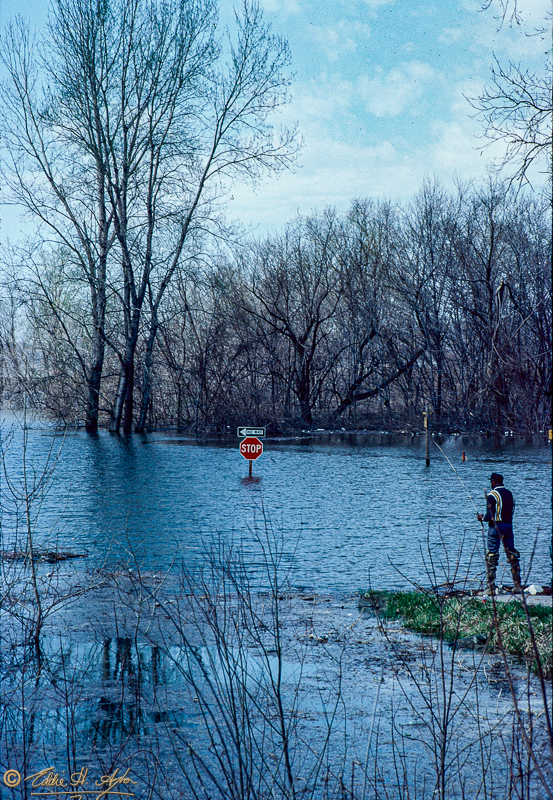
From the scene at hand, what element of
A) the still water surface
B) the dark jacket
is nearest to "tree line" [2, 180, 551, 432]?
the still water surface

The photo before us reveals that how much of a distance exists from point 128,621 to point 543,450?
30107 mm

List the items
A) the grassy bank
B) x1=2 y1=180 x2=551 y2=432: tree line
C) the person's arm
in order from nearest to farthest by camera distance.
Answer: the grassy bank
the person's arm
x1=2 y1=180 x2=551 y2=432: tree line

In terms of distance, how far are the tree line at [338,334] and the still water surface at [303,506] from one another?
10624mm

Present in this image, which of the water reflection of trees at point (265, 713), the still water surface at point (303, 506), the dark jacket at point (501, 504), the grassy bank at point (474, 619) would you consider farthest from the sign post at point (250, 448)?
the water reflection of trees at point (265, 713)

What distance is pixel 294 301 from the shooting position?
57.5m

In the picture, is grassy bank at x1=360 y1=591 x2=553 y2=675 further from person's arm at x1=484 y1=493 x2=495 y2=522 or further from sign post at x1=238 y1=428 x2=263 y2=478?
sign post at x1=238 y1=428 x2=263 y2=478

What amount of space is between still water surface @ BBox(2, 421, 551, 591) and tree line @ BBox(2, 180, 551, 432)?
34.9 feet

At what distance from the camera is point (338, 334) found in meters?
57.3

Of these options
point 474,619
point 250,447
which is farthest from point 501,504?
point 250,447

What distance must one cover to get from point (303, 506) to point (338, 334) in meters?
36.7

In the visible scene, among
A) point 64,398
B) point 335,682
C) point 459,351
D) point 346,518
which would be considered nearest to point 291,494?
point 346,518

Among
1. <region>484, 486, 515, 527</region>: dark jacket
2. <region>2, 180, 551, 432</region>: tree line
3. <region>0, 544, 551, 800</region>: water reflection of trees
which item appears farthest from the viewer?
<region>2, 180, 551, 432</region>: tree line

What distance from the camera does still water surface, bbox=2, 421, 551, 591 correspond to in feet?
46.7

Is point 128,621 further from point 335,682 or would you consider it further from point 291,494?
point 291,494
